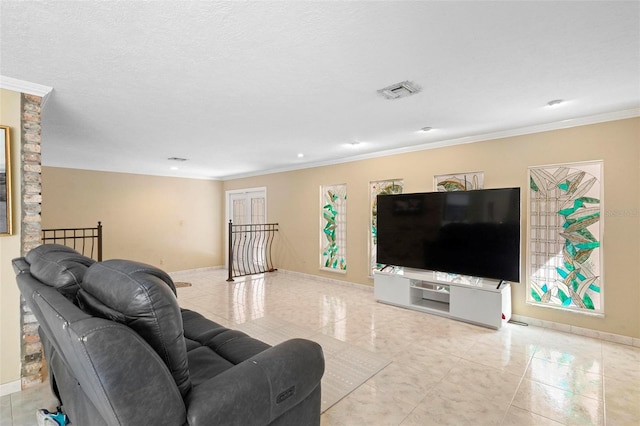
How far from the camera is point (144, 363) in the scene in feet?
3.12

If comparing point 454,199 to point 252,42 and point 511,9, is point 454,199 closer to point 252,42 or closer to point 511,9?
point 511,9

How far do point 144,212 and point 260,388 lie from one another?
6.65m

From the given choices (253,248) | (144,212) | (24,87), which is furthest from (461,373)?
(144,212)

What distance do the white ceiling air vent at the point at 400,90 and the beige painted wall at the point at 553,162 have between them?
1.98 m

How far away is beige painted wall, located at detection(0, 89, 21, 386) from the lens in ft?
7.45

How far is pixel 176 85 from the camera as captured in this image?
243 cm

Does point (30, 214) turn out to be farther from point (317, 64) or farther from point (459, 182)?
point (459, 182)

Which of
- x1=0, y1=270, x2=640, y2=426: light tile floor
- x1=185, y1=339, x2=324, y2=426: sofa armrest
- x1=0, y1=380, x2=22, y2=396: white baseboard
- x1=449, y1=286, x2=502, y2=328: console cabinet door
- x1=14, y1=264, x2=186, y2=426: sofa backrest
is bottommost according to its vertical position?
x1=0, y1=270, x2=640, y2=426: light tile floor

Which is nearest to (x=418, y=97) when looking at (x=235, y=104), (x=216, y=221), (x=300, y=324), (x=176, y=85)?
(x=235, y=104)

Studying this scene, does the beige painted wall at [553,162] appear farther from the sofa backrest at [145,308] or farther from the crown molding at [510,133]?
the sofa backrest at [145,308]

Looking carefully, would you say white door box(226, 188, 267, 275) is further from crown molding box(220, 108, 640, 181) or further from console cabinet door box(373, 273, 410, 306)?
console cabinet door box(373, 273, 410, 306)

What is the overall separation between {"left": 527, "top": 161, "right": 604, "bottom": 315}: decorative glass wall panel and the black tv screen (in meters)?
0.39

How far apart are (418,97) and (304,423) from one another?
260 cm

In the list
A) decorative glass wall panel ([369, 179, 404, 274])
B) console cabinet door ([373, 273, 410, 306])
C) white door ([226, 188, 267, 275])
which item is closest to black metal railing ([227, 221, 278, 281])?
white door ([226, 188, 267, 275])
